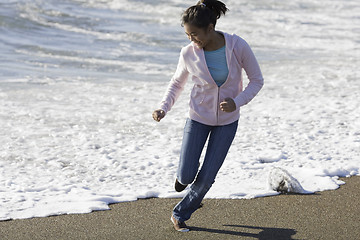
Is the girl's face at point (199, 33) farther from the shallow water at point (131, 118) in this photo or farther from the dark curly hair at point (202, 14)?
the shallow water at point (131, 118)

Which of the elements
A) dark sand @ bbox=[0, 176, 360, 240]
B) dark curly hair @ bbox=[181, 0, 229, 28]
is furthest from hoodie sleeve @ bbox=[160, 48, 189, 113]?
dark sand @ bbox=[0, 176, 360, 240]

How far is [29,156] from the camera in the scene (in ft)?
22.6

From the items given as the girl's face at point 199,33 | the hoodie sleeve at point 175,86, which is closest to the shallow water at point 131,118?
the hoodie sleeve at point 175,86

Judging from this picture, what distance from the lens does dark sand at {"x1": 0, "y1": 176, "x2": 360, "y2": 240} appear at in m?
4.34

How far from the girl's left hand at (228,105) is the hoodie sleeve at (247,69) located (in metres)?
0.04

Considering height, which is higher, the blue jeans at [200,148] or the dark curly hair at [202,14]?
the dark curly hair at [202,14]

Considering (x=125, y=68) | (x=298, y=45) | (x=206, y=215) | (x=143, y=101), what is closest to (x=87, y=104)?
(x=143, y=101)

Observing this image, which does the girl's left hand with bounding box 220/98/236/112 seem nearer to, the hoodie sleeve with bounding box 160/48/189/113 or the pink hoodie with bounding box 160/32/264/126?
the pink hoodie with bounding box 160/32/264/126

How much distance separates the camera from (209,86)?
13.0 ft

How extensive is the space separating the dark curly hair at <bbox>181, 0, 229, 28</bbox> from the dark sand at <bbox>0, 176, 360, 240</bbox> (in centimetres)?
150

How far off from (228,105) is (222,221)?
1208 millimetres

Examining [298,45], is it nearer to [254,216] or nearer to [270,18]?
[270,18]

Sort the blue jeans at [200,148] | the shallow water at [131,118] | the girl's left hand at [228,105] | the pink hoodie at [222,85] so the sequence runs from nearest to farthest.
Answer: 1. the girl's left hand at [228,105]
2. the pink hoodie at [222,85]
3. the blue jeans at [200,148]
4. the shallow water at [131,118]

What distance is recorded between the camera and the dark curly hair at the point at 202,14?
3.79m
